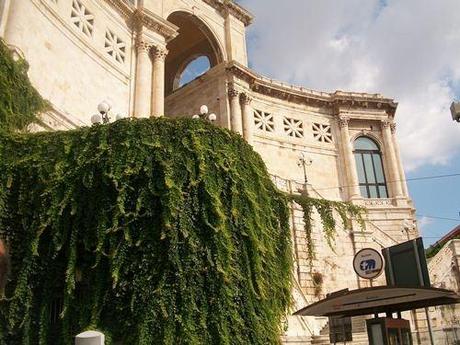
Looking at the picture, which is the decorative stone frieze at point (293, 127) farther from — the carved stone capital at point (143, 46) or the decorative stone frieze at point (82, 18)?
the decorative stone frieze at point (82, 18)

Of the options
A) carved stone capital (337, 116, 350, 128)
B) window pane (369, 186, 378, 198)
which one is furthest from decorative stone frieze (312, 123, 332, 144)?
window pane (369, 186, 378, 198)

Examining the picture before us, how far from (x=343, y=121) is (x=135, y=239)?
25.5m

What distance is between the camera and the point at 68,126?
57.6ft

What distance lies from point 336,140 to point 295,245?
15784 millimetres

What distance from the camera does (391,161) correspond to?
107ft

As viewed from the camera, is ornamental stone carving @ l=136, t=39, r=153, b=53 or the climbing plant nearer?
the climbing plant

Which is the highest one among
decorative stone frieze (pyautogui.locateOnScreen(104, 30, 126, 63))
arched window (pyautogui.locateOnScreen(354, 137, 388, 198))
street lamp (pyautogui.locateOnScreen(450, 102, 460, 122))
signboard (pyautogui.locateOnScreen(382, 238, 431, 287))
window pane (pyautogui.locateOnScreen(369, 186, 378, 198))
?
decorative stone frieze (pyautogui.locateOnScreen(104, 30, 126, 63))

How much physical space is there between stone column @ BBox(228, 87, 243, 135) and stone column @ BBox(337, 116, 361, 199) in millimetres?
7724

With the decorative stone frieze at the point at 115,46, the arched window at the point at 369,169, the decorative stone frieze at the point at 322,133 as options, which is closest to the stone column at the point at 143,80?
the decorative stone frieze at the point at 115,46

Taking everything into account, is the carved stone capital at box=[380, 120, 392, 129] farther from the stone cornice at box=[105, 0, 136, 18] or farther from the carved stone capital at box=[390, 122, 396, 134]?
the stone cornice at box=[105, 0, 136, 18]

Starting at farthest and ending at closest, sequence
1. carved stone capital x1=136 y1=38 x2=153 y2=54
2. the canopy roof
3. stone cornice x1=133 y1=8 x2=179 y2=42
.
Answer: stone cornice x1=133 y1=8 x2=179 y2=42, carved stone capital x1=136 y1=38 x2=153 y2=54, the canopy roof

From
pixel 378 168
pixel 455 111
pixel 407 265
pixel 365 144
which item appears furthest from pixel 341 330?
pixel 365 144

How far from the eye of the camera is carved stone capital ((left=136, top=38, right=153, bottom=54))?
78.8 ft

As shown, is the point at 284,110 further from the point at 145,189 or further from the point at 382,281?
the point at 145,189
